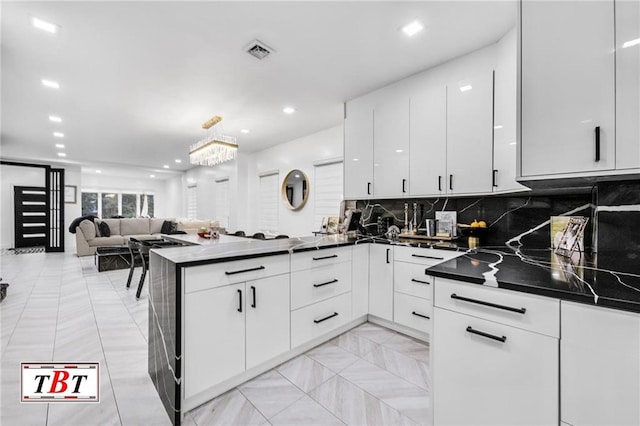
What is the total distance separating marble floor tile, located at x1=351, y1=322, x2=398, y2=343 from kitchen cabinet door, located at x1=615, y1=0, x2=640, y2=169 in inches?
79.4

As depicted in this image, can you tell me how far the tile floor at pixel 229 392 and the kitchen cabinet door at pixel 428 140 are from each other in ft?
4.86

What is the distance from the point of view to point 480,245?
2465 millimetres

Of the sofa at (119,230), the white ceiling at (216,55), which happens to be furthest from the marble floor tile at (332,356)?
the sofa at (119,230)

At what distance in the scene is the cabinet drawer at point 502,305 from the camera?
0.99 meters

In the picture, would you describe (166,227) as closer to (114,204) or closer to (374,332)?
(114,204)

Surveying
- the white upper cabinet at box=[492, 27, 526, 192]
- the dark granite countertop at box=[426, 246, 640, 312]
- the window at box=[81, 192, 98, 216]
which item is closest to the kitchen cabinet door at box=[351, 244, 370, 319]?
the dark granite countertop at box=[426, 246, 640, 312]

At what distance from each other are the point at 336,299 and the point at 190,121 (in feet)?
12.0

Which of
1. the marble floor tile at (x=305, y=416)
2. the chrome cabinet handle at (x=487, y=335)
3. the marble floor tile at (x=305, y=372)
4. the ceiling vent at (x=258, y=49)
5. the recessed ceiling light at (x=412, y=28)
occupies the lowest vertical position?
the marble floor tile at (x=305, y=416)

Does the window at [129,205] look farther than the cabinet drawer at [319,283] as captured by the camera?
Yes

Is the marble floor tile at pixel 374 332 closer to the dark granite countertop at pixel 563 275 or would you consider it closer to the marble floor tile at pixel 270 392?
the marble floor tile at pixel 270 392

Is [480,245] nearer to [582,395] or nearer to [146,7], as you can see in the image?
[582,395]

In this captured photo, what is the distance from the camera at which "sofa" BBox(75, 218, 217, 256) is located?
670cm

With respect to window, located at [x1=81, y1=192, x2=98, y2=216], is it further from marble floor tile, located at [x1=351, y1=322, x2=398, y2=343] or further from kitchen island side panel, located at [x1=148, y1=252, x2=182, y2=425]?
marble floor tile, located at [x1=351, y1=322, x2=398, y2=343]

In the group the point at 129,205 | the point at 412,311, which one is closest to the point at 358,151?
the point at 412,311
